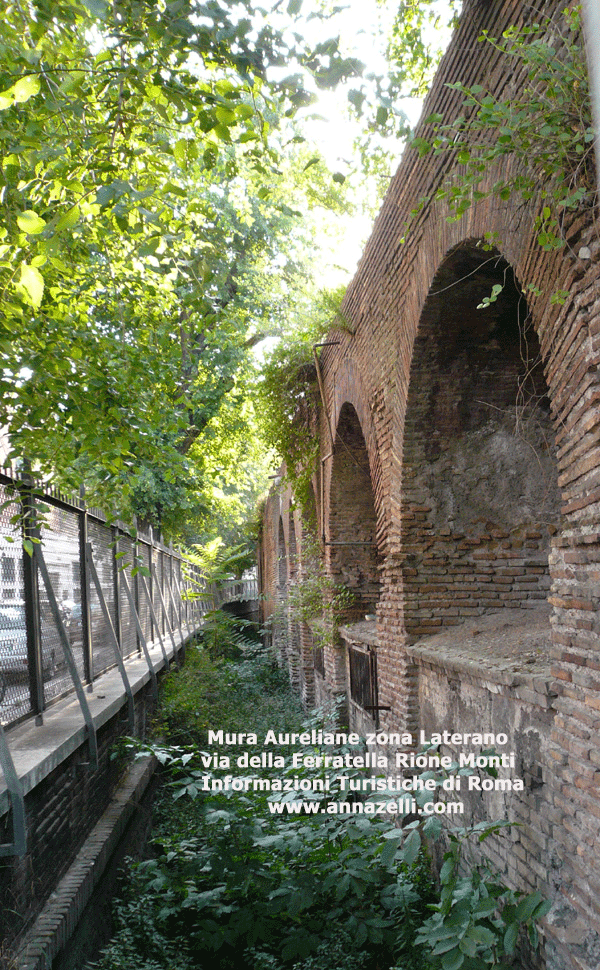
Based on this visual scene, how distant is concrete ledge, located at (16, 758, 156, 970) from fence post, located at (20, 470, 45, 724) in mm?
805

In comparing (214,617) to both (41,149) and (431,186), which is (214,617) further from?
(41,149)

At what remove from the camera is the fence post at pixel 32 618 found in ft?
13.1

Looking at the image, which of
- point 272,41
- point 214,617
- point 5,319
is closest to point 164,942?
point 5,319

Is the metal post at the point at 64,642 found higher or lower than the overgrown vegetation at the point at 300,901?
higher

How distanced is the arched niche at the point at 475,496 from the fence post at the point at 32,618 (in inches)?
119

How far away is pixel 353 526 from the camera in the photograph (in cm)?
973

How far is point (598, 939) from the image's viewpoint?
286 centimetres

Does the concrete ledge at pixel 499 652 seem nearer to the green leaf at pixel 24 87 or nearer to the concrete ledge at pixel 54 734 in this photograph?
the concrete ledge at pixel 54 734

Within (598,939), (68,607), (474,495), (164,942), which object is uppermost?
(474,495)

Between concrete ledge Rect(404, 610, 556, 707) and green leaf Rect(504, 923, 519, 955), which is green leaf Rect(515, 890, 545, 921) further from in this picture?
concrete ledge Rect(404, 610, 556, 707)

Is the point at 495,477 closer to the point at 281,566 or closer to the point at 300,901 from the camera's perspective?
the point at 300,901

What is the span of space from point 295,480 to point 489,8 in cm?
818

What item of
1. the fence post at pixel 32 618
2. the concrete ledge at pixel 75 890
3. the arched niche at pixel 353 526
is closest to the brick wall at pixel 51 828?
the concrete ledge at pixel 75 890

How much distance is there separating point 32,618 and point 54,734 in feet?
2.12
